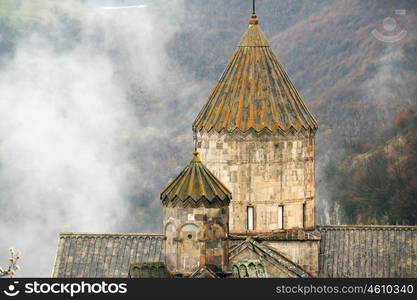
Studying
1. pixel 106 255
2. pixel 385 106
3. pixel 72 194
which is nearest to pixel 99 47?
pixel 72 194

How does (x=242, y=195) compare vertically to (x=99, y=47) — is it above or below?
below

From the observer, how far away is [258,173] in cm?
5991

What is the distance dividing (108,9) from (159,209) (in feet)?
50.4

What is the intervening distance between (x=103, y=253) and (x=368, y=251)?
737 cm

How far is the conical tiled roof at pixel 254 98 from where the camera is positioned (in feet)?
197

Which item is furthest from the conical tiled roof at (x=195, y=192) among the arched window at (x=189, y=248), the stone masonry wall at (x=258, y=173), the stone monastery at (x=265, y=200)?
the stone masonry wall at (x=258, y=173)

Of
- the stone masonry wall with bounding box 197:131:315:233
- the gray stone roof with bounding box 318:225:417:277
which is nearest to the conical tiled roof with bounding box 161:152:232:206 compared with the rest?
the stone masonry wall with bounding box 197:131:315:233

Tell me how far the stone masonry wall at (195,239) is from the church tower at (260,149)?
7.89 meters

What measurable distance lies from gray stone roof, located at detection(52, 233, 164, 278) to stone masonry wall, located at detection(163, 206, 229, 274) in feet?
27.0

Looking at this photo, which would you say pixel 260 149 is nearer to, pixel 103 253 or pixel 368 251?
pixel 368 251

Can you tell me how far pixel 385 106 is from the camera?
298ft

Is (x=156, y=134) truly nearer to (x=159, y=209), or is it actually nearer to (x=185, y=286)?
(x=159, y=209)

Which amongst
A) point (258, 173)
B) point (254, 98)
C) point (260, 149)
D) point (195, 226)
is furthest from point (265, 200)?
point (195, 226)

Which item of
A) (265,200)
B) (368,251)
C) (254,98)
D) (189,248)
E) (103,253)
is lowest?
(189,248)
